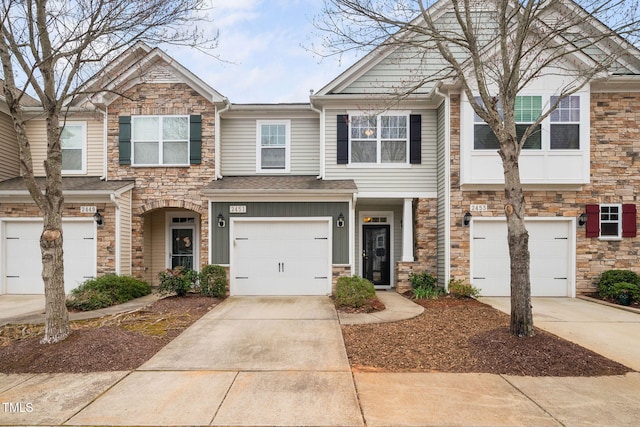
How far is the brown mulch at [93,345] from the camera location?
16.6 ft

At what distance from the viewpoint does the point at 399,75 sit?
11.5 m

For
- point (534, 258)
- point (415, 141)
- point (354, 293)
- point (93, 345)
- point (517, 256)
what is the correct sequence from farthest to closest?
point (415, 141) < point (534, 258) < point (354, 293) < point (517, 256) < point (93, 345)

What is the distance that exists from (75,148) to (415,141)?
1034 cm

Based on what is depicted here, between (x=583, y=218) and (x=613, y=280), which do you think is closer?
(x=613, y=280)

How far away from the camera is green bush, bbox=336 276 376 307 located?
27.9ft

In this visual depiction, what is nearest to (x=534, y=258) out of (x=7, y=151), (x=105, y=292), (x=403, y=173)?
(x=403, y=173)

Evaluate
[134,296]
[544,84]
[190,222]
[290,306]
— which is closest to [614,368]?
[290,306]

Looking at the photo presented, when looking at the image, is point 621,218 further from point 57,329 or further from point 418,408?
point 57,329

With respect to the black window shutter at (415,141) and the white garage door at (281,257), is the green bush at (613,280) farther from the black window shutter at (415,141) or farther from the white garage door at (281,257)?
the white garage door at (281,257)

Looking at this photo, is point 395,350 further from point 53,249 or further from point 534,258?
point 534,258

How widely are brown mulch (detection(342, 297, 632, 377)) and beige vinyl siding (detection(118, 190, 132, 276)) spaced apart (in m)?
7.03

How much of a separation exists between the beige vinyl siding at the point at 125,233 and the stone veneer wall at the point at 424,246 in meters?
7.83

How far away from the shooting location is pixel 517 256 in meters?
5.79

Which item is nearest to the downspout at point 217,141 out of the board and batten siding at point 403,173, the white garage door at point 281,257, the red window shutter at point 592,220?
the white garage door at point 281,257
